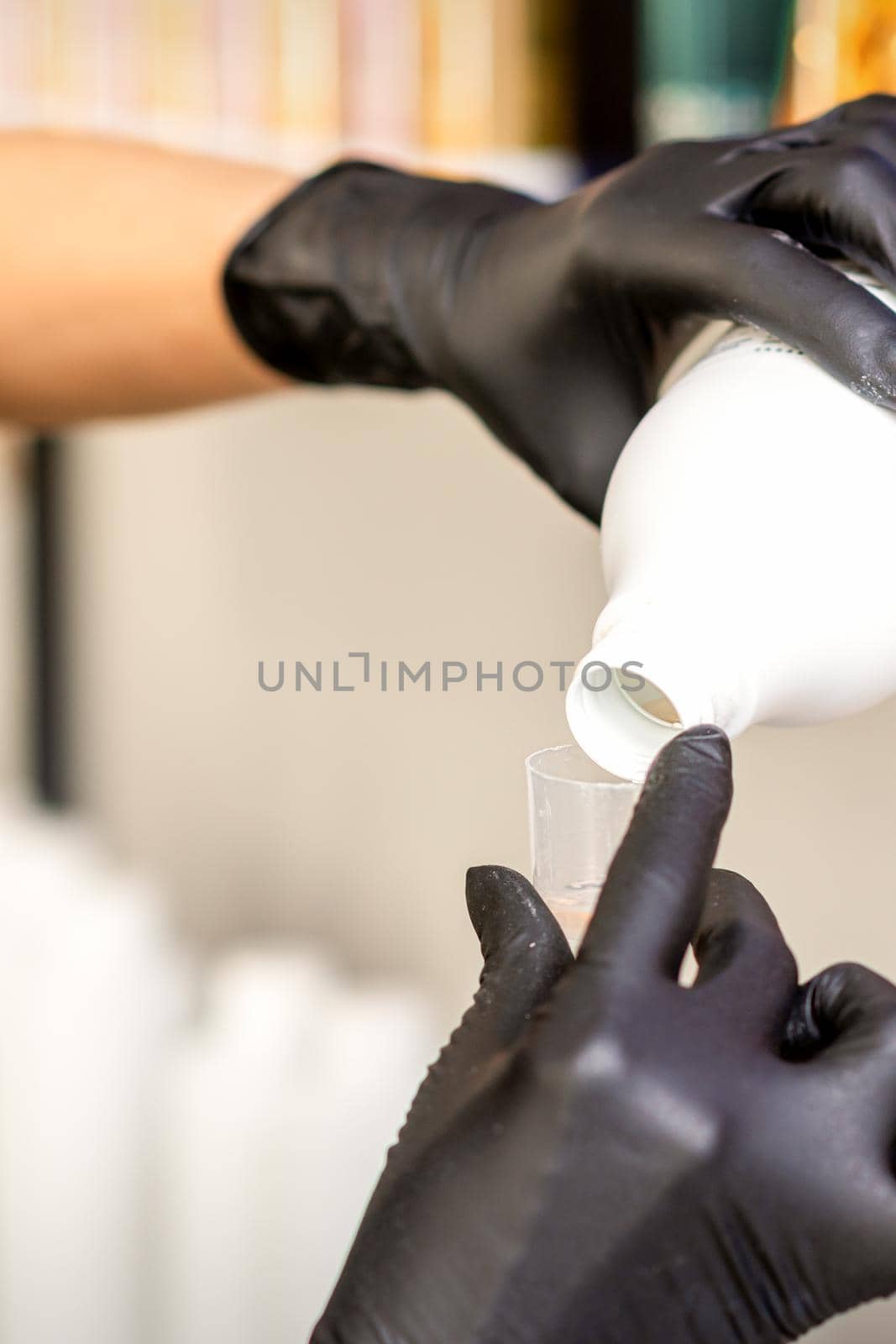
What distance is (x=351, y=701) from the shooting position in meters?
1.44

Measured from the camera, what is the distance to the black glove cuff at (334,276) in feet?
2.83

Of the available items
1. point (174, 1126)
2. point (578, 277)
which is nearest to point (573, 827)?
point (578, 277)

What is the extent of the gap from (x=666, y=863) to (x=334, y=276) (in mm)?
517

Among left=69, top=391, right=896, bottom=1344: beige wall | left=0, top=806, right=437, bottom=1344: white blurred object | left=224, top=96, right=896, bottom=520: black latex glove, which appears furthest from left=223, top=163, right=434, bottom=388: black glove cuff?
left=0, top=806, right=437, bottom=1344: white blurred object

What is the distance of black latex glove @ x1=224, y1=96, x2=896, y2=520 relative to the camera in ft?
1.98

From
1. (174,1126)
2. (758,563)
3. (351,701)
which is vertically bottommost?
(174,1126)

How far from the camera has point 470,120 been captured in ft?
4.11

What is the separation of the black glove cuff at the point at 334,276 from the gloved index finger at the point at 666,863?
1.48 ft

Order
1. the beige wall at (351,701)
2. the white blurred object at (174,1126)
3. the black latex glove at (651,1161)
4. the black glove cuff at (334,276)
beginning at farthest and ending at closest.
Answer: the white blurred object at (174,1126) → the beige wall at (351,701) → the black glove cuff at (334,276) → the black latex glove at (651,1161)

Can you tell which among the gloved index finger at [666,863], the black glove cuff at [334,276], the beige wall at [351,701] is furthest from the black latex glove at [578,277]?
the beige wall at [351,701]

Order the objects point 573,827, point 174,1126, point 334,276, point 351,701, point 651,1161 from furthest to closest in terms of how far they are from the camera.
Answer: point 351,701, point 174,1126, point 334,276, point 573,827, point 651,1161

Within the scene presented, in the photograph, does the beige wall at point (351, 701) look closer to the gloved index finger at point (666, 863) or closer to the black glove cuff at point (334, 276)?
the black glove cuff at point (334, 276)

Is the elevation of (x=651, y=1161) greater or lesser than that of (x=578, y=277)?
lesser

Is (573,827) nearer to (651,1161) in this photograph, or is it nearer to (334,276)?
(651,1161)
